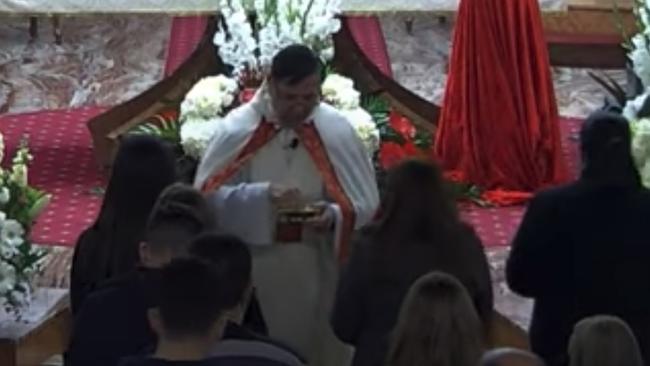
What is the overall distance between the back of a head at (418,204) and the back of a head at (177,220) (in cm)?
51

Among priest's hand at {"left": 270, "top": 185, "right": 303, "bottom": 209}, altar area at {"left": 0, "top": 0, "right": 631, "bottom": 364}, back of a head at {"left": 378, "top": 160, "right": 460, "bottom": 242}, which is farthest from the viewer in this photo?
altar area at {"left": 0, "top": 0, "right": 631, "bottom": 364}

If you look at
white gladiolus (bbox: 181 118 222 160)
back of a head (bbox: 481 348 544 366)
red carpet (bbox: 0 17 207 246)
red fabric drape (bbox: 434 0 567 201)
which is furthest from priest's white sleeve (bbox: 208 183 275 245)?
red fabric drape (bbox: 434 0 567 201)

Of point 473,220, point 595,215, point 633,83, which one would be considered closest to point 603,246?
point 595,215

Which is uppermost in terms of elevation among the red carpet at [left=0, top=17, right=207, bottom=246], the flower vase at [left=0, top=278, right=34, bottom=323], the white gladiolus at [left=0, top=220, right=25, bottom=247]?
the white gladiolus at [left=0, top=220, right=25, bottom=247]

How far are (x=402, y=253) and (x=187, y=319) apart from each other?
4.37 ft

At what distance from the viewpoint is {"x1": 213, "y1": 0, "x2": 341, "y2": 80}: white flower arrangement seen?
9.80 m

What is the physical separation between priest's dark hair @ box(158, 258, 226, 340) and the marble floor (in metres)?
8.48

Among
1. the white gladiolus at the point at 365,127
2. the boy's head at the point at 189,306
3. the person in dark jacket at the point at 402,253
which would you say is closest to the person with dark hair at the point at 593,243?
the person in dark jacket at the point at 402,253

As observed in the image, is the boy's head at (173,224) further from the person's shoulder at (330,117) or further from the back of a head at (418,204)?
the person's shoulder at (330,117)

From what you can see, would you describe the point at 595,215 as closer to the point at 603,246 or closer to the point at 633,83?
the point at 603,246

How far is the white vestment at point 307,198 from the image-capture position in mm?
6777

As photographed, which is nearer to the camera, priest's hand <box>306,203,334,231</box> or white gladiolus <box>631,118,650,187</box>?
priest's hand <box>306,203,334,231</box>

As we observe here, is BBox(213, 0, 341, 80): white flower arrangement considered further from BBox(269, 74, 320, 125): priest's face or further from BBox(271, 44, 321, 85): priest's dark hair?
BBox(271, 44, 321, 85): priest's dark hair

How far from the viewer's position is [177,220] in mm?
5191
